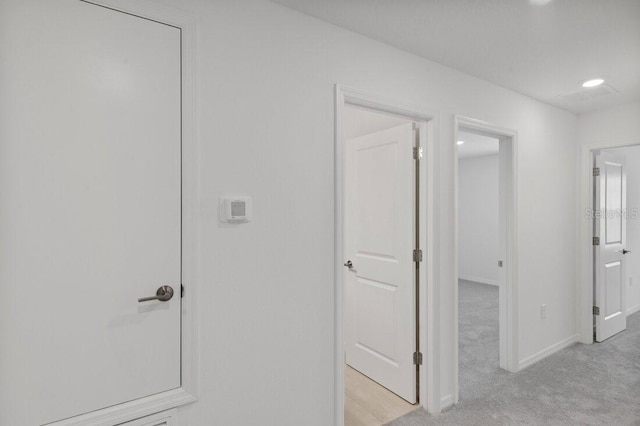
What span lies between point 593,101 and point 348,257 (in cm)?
274

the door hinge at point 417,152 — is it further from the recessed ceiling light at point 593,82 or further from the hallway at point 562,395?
the hallway at point 562,395

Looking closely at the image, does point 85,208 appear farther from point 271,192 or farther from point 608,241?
point 608,241

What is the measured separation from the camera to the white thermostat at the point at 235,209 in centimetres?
154

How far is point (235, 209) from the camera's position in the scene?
1.56 meters

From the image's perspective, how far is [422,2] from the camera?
168 cm

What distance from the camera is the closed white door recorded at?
117cm

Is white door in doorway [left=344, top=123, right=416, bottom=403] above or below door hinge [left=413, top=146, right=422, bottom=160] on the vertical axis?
below

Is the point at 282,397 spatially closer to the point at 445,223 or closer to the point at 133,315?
the point at 133,315

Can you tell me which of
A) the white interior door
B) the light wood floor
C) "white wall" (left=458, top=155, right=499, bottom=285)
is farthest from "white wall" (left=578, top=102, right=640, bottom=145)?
the light wood floor

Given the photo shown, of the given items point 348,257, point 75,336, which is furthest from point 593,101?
point 75,336

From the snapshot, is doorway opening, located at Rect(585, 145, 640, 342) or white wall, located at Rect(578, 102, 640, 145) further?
doorway opening, located at Rect(585, 145, 640, 342)

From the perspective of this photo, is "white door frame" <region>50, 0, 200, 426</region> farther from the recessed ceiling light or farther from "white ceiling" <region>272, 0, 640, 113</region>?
the recessed ceiling light

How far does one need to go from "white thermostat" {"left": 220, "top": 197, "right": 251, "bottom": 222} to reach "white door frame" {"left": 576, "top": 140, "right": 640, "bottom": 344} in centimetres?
363

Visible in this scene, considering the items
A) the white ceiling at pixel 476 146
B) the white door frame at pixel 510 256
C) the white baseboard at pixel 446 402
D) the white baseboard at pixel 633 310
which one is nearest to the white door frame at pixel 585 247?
the white door frame at pixel 510 256
